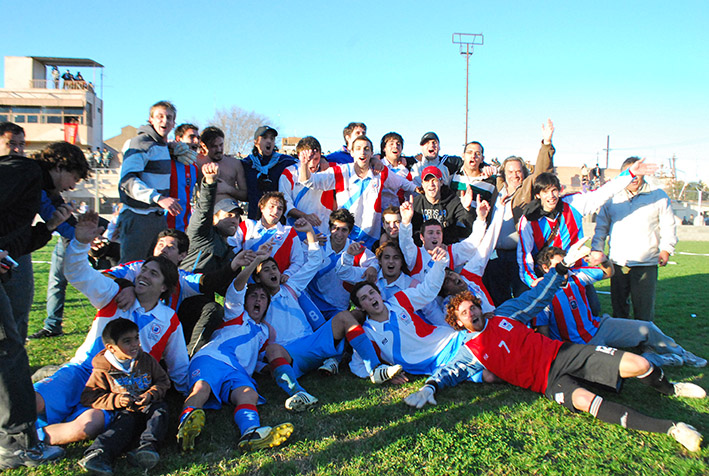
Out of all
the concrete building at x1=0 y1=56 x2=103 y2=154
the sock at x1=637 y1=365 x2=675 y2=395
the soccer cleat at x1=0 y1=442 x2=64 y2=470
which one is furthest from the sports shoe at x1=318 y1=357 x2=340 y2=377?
the concrete building at x1=0 y1=56 x2=103 y2=154

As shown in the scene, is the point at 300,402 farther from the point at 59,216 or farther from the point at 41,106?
the point at 41,106

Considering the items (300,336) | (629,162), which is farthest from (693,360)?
(300,336)

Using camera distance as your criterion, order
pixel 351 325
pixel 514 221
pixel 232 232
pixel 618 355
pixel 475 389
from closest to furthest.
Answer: pixel 618 355
pixel 475 389
pixel 351 325
pixel 232 232
pixel 514 221

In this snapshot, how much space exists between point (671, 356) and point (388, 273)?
285 centimetres

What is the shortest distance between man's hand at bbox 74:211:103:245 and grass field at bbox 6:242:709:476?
1.27 metres

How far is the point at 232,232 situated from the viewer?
15.5ft

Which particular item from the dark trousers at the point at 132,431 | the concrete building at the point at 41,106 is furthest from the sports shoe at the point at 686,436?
the concrete building at the point at 41,106

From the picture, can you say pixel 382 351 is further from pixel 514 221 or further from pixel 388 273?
pixel 514 221

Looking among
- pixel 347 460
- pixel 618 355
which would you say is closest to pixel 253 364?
pixel 347 460

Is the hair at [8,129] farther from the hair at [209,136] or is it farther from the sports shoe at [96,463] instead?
the sports shoe at [96,463]

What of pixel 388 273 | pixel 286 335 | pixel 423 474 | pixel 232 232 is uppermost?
pixel 232 232

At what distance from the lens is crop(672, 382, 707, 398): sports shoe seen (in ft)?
11.8

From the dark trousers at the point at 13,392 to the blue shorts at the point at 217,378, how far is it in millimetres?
1055

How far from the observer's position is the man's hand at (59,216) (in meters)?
2.82
